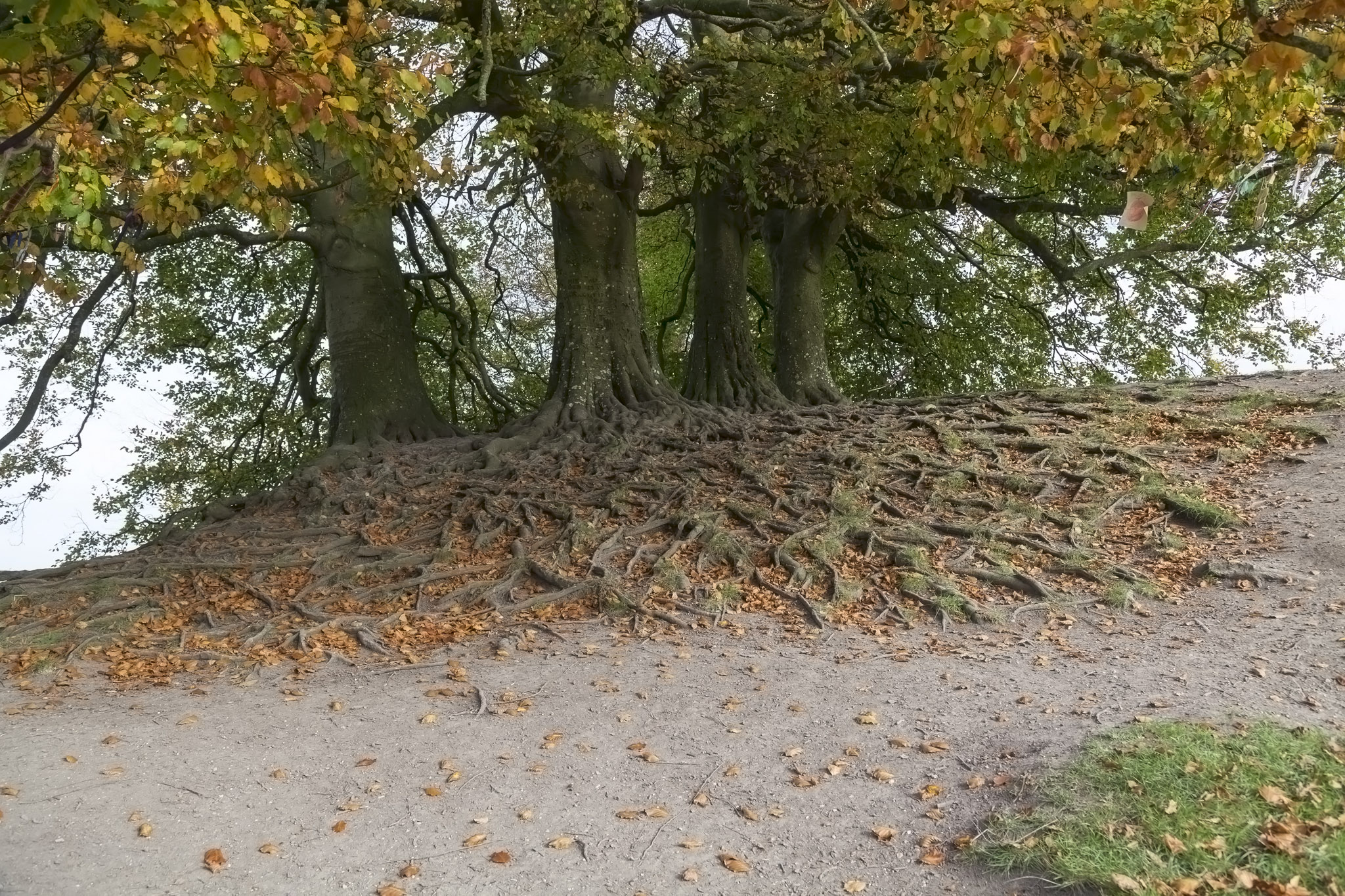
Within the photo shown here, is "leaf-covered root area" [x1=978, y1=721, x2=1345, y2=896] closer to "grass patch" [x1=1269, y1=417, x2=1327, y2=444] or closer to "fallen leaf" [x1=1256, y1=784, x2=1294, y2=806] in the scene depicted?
"fallen leaf" [x1=1256, y1=784, x2=1294, y2=806]

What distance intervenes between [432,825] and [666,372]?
1569 centimetres

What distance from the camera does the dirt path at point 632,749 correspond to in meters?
4.57

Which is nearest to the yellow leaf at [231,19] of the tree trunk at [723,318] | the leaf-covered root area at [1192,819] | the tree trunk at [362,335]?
the leaf-covered root area at [1192,819]

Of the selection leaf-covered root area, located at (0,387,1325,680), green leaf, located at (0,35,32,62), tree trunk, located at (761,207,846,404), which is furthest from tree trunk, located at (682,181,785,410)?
green leaf, located at (0,35,32,62)

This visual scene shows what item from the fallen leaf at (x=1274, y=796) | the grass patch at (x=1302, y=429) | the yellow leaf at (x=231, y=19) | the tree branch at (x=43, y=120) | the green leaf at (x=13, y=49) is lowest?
Result: the fallen leaf at (x=1274, y=796)

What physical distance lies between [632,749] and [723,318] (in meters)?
9.01

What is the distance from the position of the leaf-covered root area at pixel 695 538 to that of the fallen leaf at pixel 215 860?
2755mm

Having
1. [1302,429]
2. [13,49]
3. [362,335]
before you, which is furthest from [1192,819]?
[362,335]

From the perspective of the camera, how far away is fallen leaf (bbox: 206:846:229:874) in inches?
181

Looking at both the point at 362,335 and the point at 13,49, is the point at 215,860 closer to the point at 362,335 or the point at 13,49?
the point at 13,49

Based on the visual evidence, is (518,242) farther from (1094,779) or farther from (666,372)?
(1094,779)

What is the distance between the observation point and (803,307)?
14656mm

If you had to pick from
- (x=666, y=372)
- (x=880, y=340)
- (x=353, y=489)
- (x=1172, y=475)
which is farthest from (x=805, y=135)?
(x=666, y=372)

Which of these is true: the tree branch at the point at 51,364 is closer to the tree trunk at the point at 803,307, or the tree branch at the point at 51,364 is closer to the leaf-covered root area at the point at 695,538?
the leaf-covered root area at the point at 695,538
